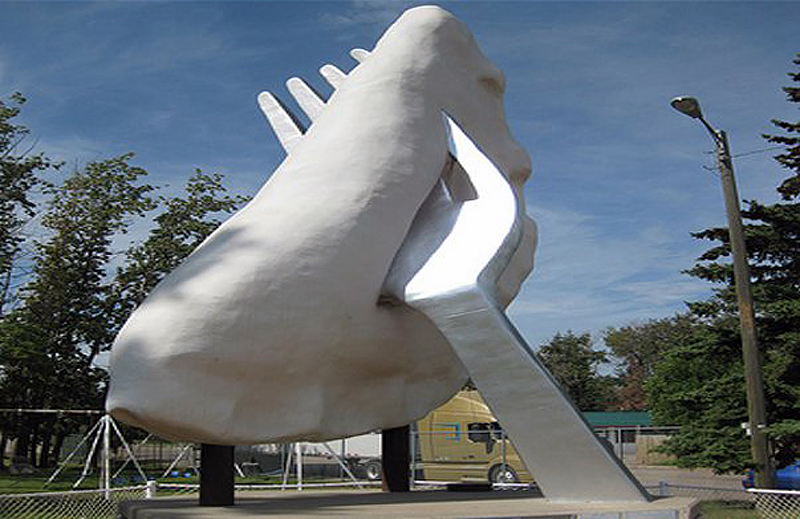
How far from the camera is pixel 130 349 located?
872cm

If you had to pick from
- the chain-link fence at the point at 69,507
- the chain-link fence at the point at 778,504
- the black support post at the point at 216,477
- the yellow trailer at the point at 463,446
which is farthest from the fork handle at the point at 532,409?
the yellow trailer at the point at 463,446

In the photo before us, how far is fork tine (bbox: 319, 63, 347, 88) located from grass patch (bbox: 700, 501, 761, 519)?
9.20 meters

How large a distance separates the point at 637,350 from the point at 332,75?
64007mm

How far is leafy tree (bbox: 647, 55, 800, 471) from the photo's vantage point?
16219 mm

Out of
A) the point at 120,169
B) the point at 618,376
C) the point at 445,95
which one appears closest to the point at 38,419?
the point at 120,169

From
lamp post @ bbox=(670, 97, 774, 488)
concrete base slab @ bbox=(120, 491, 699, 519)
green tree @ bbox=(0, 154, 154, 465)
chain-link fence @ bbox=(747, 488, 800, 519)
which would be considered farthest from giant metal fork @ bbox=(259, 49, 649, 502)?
green tree @ bbox=(0, 154, 154, 465)

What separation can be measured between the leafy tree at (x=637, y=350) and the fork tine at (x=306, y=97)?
2293 inches

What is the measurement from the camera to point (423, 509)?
9.38 m

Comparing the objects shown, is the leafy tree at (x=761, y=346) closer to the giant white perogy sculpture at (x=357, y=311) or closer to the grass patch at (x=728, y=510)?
the grass patch at (x=728, y=510)

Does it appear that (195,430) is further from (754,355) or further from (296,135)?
(754,355)

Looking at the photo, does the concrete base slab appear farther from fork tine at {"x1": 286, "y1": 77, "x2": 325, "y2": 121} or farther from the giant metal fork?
fork tine at {"x1": 286, "y1": 77, "x2": 325, "y2": 121}

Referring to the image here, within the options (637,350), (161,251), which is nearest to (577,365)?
(637,350)

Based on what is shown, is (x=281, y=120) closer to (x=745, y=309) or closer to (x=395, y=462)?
(x=395, y=462)

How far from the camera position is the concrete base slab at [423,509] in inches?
345
